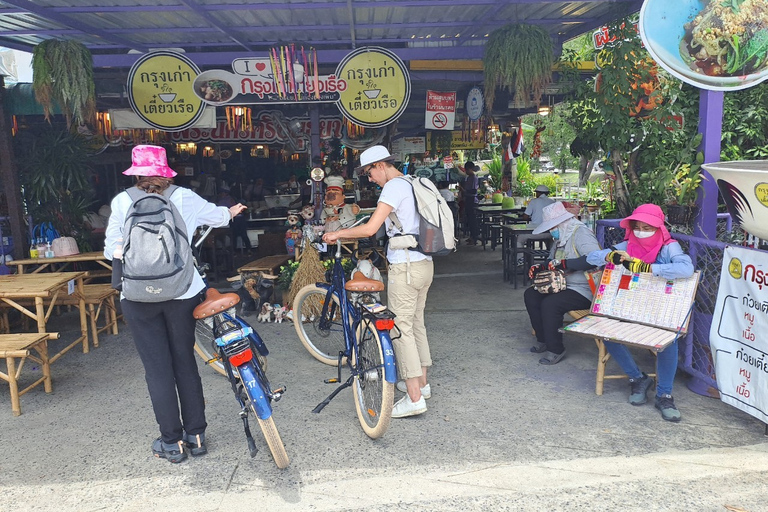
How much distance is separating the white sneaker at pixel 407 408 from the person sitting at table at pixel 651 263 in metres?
1.39

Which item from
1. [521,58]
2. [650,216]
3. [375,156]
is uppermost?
[521,58]

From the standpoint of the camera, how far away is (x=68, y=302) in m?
5.87

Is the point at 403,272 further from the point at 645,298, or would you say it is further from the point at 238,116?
the point at 238,116

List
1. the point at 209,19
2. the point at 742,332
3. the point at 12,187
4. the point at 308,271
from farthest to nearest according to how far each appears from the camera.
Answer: the point at 12,187
the point at 308,271
the point at 209,19
the point at 742,332

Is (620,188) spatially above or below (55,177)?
below

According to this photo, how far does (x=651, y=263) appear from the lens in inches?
160

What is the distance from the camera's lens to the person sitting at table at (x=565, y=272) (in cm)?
473

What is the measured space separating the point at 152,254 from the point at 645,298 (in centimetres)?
330

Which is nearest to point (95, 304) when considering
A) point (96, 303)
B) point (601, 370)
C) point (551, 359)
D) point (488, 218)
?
point (96, 303)

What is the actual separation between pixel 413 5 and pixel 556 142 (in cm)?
3232

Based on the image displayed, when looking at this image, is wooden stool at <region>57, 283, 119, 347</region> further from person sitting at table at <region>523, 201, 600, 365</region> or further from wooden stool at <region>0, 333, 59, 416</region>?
person sitting at table at <region>523, 201, 600, 365</region>

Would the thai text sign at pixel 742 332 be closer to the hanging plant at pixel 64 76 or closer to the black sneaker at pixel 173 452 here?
the black sneaker at pixel 173 452

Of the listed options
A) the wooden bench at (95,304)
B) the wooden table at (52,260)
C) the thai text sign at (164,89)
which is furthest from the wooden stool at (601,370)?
the wooden table at (52,260)

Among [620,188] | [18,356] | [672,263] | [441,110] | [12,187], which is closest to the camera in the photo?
[672,263]
